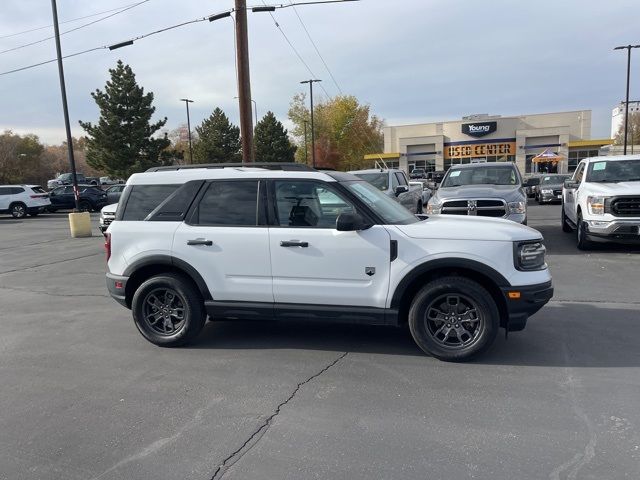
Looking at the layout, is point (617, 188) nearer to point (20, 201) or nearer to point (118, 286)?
point (118, 286)

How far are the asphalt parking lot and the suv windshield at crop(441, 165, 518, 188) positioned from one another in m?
5.10

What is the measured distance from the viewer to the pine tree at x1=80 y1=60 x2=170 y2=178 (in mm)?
43625

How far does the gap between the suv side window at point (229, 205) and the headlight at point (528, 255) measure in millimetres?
2522

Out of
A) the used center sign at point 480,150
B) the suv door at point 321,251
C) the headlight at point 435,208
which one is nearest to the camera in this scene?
the suv door at point 321,251

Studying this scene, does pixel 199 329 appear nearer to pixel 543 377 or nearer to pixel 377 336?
pixel 377 336

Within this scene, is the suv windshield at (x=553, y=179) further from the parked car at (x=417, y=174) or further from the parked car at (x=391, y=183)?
the parked car at (x=417, y=174)

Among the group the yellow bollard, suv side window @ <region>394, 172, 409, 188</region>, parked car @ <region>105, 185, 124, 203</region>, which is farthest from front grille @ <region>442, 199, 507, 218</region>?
parked car @ <region>105, 185, 124, 203</region>

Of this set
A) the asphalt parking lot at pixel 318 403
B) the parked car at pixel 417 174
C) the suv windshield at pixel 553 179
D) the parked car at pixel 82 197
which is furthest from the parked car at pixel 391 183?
the parked car at pixel 417 174

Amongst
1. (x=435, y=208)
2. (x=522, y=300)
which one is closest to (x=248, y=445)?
(x=522, y=300)

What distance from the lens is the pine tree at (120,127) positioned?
4362 cm

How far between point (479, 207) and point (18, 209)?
2653 centimetres

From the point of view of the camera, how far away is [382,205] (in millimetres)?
5234

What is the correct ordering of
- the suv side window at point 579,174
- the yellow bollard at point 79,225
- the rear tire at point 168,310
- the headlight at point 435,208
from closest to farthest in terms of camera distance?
1. the rear tire at point 168,310
2. the headlight at point 435,208
3. the suv side window at point 579,174
4. the yellow bollard at point 79,225

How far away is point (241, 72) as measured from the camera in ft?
41.4
